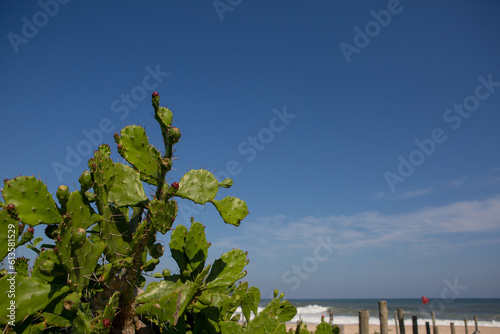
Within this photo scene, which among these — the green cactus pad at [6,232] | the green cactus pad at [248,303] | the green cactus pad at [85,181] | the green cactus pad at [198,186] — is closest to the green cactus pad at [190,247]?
the green cactus pad at [198,186]

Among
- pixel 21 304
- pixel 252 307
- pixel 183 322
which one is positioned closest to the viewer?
pixel 21 304

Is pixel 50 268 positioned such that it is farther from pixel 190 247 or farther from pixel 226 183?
pixel 226 183

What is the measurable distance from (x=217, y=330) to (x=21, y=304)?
1431 millimetres

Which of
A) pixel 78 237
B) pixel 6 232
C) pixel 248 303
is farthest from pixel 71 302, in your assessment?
pixel 248 303

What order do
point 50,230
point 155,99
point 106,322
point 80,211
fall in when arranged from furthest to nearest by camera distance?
point 155,99, point 50,230, point 80,211, point 106,322

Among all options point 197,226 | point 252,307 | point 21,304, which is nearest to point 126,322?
point 21,304

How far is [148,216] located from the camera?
221 cm

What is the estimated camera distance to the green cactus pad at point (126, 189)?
2.20m

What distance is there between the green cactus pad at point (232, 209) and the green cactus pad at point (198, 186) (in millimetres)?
226

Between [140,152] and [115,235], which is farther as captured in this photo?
[140,152]

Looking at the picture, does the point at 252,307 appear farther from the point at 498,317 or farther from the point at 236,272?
the point at 498,317

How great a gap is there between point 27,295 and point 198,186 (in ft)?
3.90

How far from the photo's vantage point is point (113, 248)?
2.16 meters

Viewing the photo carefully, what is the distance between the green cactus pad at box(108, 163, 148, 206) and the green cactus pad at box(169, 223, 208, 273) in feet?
1.57
